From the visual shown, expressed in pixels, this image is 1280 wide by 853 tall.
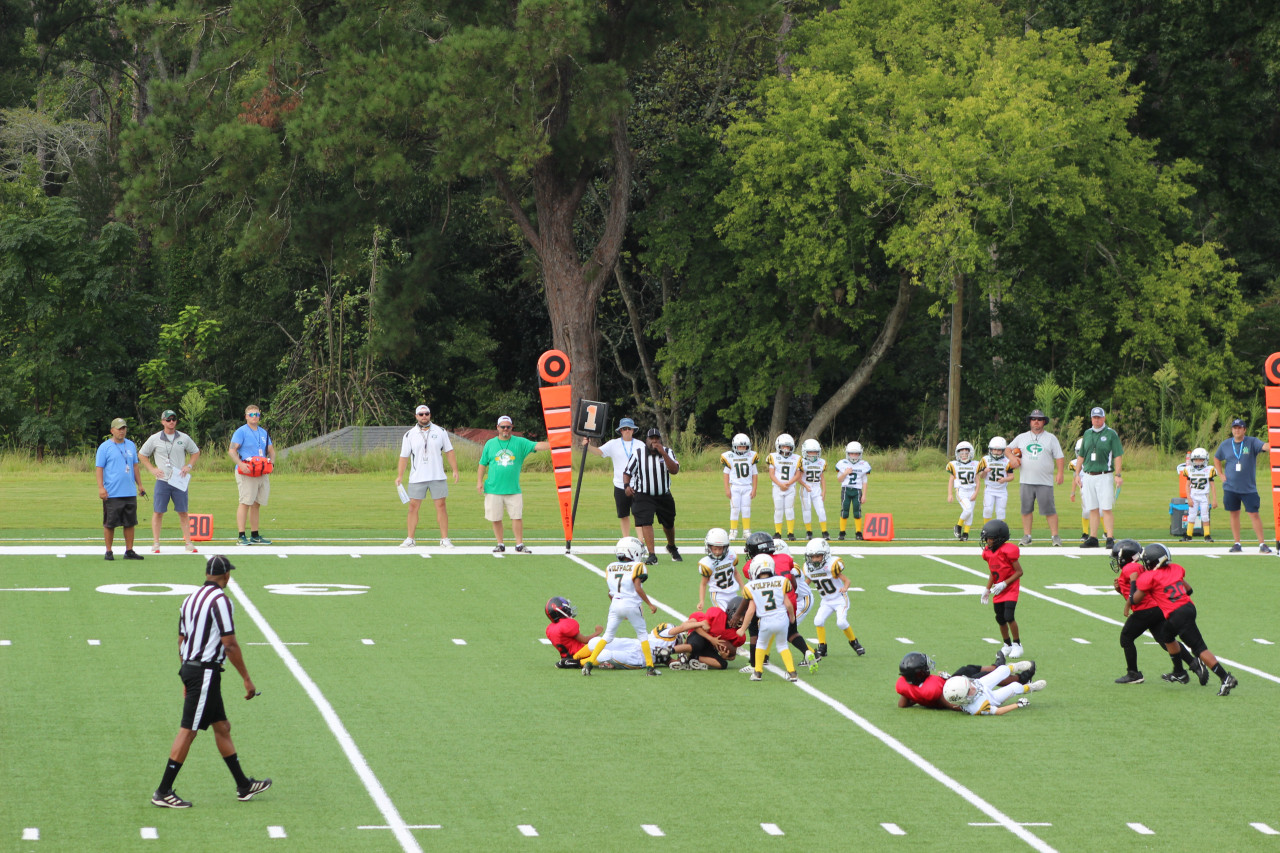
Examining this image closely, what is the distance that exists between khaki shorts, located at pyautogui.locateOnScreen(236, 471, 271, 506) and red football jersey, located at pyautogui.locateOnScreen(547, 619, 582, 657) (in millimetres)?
8367

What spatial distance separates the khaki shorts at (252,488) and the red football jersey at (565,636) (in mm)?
8367

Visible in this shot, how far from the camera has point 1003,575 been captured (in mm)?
14773

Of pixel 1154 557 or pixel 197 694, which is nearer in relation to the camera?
pixel 197 694

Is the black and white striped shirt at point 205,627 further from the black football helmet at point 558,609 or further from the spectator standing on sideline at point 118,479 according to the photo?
the spectator standing on sideline at point 118,479

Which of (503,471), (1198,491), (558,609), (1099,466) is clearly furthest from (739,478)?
(558,609)

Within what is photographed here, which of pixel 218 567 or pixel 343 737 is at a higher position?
pixel 218 567

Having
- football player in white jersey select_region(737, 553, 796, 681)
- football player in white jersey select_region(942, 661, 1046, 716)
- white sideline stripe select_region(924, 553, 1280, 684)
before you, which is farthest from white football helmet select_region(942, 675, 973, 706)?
white sideline stripe select_region(924, 553, 1280, 684)

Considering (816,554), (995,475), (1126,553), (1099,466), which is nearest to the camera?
(1126,553)

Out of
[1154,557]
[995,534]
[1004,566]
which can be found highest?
[995,534]

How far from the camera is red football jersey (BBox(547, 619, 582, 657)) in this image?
14.6 metres

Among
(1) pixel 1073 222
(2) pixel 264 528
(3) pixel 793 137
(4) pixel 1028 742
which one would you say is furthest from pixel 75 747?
(1) pixel 1073 222

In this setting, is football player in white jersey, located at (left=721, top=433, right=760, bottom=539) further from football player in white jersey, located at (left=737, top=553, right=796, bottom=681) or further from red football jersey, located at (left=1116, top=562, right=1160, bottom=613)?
red football jersey, located at (left=1116, top=562, right=1160, bottom=613)

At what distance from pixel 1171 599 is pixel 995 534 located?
1.70 metres

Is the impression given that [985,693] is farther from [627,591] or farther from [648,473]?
[648,473]
